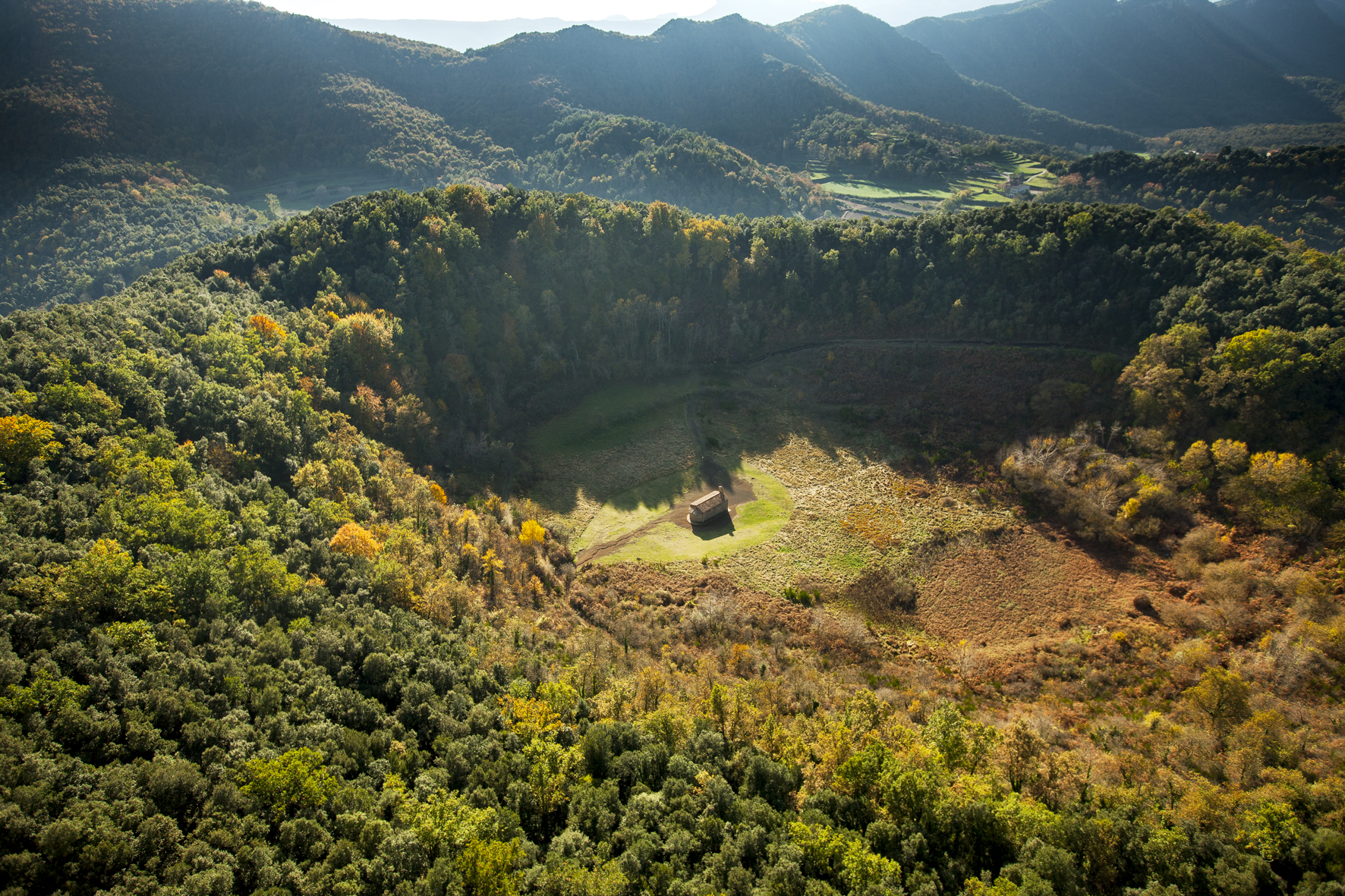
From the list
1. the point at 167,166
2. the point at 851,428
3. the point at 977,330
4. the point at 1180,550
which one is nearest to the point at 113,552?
the point at 851,428

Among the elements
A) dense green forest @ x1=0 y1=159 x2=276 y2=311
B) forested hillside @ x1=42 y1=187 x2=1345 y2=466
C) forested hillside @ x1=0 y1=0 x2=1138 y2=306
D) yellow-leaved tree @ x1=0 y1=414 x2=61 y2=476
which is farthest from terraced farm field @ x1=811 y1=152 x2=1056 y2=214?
dense green forest @ x1=0 y1=159 x2=276 y2=311

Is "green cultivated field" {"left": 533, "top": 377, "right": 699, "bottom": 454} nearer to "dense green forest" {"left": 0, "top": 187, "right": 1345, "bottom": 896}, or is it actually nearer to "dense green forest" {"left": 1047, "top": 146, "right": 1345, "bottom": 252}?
"dense green forest" {"left": 0, "top": 187, "right": 1345, "bottom": 896}

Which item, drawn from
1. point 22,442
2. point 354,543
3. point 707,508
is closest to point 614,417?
point 707,508

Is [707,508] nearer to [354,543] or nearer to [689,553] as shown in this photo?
[689,553]

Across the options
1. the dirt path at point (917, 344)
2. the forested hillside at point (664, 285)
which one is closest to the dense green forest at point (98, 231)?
the forested hillside at point (664, 285)

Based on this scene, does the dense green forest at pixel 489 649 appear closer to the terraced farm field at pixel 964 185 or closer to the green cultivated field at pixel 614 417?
the green cultivated field at pixel 614 417
